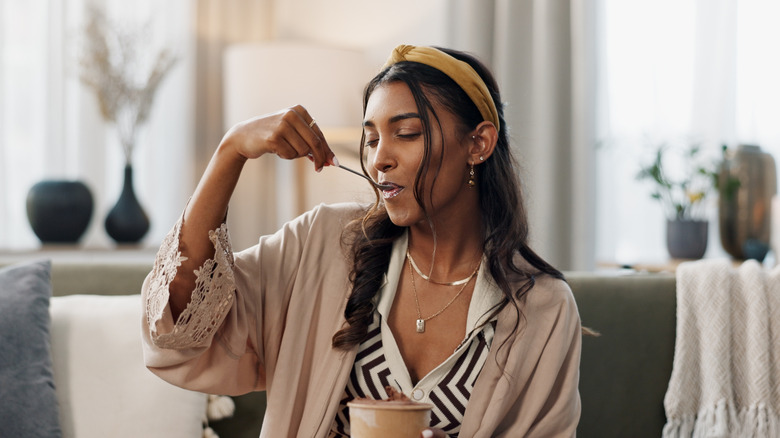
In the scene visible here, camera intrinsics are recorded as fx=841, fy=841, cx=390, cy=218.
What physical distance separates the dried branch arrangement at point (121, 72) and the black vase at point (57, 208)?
25 cm

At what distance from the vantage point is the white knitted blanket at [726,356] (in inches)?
70.8

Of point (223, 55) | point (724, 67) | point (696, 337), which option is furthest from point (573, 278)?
point (223, 55)

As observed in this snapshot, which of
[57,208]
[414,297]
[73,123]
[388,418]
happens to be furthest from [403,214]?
[73,123]

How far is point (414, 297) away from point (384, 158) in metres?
0.32

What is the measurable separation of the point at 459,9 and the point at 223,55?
116 centimetres

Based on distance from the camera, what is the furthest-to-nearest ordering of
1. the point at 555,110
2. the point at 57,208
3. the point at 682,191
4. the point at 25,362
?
the point at 57,208 < the point at 555,110 < the point at 682,191 < the point at 25,362

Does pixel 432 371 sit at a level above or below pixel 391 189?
below

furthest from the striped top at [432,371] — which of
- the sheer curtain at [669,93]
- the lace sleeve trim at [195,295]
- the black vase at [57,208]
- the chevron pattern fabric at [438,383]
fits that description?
the black vase at [57,208]

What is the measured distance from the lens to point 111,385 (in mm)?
1804

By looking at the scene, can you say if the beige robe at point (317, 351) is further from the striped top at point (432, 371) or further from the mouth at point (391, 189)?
the mouth at point (391, 189)

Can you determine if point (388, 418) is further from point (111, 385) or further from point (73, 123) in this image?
point (73, 123)

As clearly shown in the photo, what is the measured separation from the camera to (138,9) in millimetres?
3430

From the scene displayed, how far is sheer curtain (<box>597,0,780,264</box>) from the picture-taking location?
8.39 feet

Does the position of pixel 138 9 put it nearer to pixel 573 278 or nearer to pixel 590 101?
pixel 590 101
